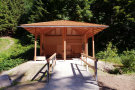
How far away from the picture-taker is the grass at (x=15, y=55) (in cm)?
1004

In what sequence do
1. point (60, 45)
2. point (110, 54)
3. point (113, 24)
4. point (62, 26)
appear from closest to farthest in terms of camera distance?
point (62, 26) < point (110, 54) < point (60, 45) < point (113, 24)

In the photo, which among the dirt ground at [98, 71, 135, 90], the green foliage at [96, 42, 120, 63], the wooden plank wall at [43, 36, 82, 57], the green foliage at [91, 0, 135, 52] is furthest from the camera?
the green foliage at [91, 0, 135, 52]

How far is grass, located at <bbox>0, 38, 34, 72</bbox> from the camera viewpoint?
10039 mm

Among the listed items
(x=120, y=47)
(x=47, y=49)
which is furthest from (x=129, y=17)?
(x=47, y=49)

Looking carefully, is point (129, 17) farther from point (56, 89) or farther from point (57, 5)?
point (56, 89)

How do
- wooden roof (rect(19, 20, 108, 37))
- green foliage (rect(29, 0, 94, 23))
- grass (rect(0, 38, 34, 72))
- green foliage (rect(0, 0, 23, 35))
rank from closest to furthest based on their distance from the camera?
1. wooden roof (rect(19, 20, 108, 37))
2. grass (rect(0, 38, 34, 72))
3. green foliage (rect(29, 0, 94, 23))
4. green foliage (rect(0, 0, 23, 35))

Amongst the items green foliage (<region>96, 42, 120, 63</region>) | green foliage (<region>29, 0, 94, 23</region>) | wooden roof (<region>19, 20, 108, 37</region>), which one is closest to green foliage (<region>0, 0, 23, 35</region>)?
green foliage (<region>29, 0, 94, 23</region>)

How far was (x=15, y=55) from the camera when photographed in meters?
15.5

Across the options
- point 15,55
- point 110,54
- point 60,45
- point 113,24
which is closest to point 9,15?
point 15,55

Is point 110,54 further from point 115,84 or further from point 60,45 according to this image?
point 60,45

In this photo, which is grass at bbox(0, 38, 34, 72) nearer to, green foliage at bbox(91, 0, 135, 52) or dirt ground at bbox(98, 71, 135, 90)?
dirt ground at bbox(98, 71, 135, 90)

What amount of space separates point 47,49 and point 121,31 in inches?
484

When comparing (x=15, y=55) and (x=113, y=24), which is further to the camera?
(x=113, y=24)

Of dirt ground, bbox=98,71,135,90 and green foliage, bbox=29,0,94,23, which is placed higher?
green foliage, bbox=29,0,94,23
